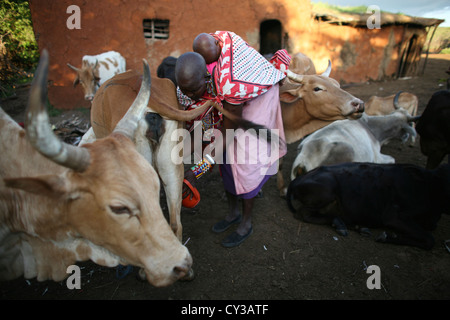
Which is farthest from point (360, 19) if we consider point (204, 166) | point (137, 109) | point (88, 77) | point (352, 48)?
point (137, 109)

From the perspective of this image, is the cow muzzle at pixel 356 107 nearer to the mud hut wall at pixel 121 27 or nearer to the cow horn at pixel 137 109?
the cow horn at pixel 137 109

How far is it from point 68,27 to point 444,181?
9.69 metres

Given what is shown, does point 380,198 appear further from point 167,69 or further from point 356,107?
point 167,69

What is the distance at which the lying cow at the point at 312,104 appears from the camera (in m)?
3.18

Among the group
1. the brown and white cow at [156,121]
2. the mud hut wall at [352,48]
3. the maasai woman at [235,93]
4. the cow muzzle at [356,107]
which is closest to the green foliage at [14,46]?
the brown and white cow at [156,121]

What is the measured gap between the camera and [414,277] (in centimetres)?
253

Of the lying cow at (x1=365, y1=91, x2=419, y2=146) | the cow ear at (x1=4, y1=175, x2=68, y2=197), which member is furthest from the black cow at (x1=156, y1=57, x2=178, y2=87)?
the lying cow at (x1=365, y1=91, x2=419, y2=146)

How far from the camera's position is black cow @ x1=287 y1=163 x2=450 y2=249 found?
2883 mm

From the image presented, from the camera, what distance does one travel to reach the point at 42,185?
1403 mm

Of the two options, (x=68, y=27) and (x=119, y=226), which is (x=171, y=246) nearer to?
(x=119, y=226)

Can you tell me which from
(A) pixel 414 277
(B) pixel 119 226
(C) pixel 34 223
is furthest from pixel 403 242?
(C) pixel 34 223

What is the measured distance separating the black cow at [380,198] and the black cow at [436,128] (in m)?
1.24

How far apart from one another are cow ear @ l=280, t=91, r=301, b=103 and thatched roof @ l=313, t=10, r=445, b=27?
334 inches

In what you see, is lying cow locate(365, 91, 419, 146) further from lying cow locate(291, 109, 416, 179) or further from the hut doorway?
the hut doorway
